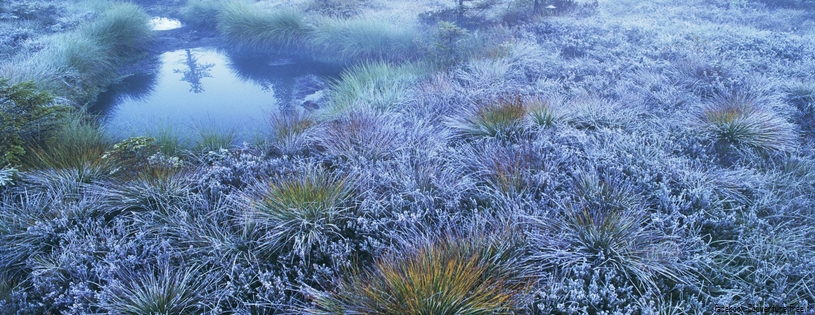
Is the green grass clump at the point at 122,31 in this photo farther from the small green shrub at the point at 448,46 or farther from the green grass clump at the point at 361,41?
the small green shrub at the point at 448,46

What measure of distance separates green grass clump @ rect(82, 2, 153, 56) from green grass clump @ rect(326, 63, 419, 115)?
6.12m

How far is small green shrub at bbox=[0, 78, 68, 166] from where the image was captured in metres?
4.36

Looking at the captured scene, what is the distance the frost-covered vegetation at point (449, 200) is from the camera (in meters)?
2.83

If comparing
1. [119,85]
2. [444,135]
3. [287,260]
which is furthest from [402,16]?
[287,260]

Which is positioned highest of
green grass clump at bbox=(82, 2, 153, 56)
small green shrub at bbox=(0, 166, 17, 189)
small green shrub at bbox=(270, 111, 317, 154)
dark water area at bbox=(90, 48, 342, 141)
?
green grass clump at bbox=(82, 2, 153, 56)

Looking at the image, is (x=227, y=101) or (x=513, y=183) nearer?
(x=513, y=183)

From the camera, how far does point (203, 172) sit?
446 cm

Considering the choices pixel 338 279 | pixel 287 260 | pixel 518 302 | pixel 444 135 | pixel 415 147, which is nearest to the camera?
pixel 518 302

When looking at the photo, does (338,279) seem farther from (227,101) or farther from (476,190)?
(227,101)

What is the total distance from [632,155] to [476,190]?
166cm

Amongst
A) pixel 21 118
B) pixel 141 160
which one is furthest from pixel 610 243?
pixel 21 118

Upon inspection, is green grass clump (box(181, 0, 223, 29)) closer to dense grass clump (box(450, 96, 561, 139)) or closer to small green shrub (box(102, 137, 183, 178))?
small green shrub (box(102, 137, 183, 178))

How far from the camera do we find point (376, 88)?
7438mm

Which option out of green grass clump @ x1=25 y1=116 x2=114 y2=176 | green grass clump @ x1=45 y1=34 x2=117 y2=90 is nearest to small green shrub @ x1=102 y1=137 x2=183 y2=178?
Answer: green grass clump @ x1=25 y1=116 x2=114 y2=176
